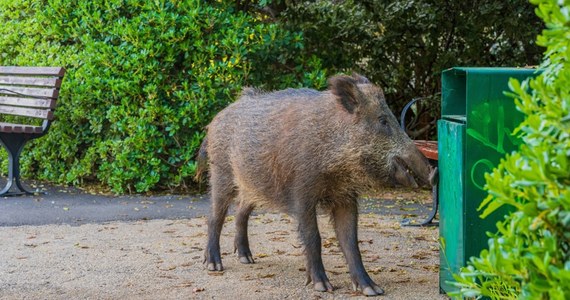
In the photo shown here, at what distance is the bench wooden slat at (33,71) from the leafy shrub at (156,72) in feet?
0.68

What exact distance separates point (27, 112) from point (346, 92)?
628 centimetres

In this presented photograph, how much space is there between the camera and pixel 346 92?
547 cm

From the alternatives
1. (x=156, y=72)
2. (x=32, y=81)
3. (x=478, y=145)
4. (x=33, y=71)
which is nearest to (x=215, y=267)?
(x=478, y=145)

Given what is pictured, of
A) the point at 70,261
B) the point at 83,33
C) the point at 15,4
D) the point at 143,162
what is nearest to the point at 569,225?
the point at 70,261

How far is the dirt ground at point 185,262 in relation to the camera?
5.66 m

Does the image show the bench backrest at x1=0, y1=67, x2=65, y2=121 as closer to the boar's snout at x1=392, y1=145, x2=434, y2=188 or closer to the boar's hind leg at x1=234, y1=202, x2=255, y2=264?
the boar's hind leg at x1=234, y1=202, x2=255, y2=264

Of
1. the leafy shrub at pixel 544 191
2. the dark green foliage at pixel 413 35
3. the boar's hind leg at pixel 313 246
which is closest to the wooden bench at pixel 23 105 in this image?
the dark green foliage at pixel 413 35

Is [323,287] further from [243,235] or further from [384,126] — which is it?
[243,235]

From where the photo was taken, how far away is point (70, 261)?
6637 mm

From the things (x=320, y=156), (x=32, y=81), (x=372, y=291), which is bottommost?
(x=372, y=291)

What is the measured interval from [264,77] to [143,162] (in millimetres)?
1725

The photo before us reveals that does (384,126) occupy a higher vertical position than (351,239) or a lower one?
higher

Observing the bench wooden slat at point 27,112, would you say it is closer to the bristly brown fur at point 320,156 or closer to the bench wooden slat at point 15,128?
the bench wooden slat at point 15,128

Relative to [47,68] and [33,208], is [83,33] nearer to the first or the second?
[47,68]
